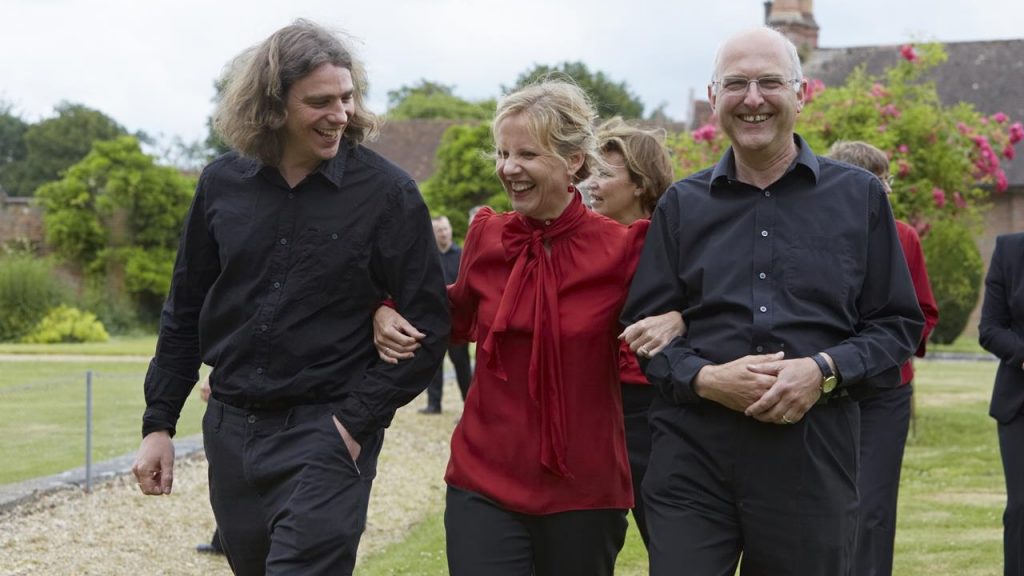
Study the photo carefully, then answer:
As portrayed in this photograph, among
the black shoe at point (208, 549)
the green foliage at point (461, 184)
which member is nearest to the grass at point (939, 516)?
the black shoe at point (208, 549)

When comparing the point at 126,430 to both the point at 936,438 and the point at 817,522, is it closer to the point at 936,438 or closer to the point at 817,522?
the point at 936,438

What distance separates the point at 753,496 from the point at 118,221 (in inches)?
1480

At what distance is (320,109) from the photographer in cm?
459

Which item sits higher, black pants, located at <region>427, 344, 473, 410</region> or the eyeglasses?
the eyeglasses

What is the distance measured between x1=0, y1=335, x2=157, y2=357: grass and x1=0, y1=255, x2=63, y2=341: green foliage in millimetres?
1780

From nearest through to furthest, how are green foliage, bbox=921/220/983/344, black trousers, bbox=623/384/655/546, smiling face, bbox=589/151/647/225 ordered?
black trousers, bbox=623/384/655/546 < smiling face, bbox=589/151/647/225 < green foliage, bbox=921/220/983/344

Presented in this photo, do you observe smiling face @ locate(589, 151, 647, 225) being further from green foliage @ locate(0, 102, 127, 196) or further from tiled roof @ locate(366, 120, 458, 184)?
green foliage @ locate(0, 102, 127, 196)

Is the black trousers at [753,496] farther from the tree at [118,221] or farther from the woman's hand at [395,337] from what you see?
the tree at [118,221]

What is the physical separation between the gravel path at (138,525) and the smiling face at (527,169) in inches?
196

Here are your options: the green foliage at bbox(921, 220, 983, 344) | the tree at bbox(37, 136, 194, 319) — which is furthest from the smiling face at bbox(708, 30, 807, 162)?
the tree at bbox(37, 136, 194, 319)

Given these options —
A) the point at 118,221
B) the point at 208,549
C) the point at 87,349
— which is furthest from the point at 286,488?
the point at 118,221

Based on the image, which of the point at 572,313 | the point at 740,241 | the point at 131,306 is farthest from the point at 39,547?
the point at 131,306

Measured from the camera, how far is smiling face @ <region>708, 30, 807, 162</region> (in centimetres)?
432

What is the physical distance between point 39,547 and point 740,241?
6308 millimetres
